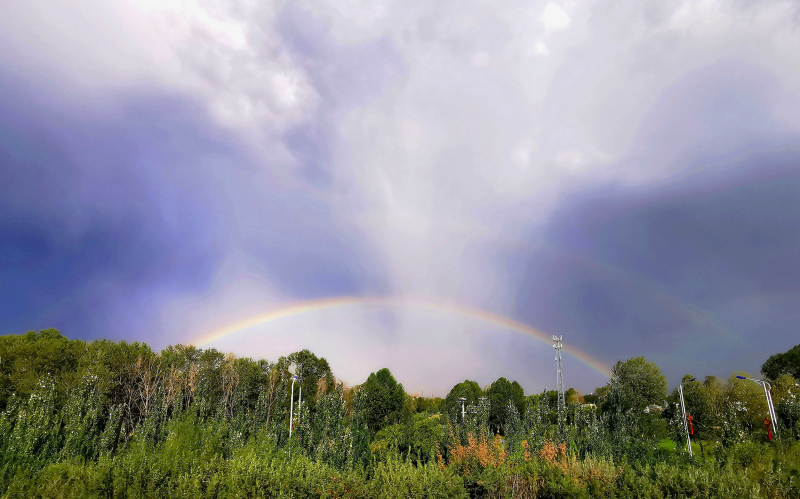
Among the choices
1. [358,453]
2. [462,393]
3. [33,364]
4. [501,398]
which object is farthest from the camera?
[462,393]

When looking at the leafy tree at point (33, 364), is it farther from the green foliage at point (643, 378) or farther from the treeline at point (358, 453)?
the green foliage at point (643, 378)

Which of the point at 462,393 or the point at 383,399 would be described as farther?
the point at 462,393

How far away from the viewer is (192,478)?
348 inches

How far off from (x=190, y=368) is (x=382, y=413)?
A: 78.7ft

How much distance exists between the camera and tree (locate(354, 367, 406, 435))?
41000mm

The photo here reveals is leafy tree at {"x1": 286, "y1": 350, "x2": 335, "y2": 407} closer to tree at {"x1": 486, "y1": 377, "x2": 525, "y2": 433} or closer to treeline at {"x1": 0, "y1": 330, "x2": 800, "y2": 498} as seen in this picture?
tree at {"x1": 486, "y1": 377, "x2": 525, "y2": 433}

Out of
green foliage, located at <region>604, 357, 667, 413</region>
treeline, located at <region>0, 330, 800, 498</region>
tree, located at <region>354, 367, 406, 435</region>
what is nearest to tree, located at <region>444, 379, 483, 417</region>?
tree, located at <region>354, 367, 406, 435</region>

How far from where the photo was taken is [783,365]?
55344mm

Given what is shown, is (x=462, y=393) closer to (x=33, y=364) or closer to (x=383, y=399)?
(x=383, y=399)

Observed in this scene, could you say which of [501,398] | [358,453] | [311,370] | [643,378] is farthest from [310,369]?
[358,453]

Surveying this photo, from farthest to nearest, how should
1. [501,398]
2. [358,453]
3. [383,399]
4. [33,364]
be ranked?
[501,398] → [383,399] → [33,364] → [358,453]

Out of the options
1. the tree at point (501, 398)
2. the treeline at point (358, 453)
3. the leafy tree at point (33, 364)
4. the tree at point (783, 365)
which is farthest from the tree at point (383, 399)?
the tree at point (783, 365)

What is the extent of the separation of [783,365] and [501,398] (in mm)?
35615

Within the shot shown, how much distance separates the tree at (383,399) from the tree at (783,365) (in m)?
46.5
